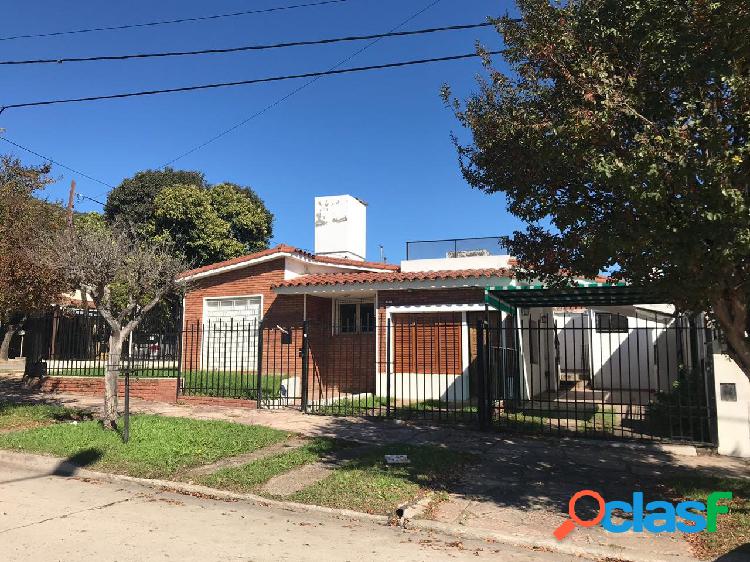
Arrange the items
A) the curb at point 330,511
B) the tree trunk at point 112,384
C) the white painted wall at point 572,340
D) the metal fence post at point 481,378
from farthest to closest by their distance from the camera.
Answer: the white painted wall at point 572,340 < the metal fence post at point 481,378 < the tree trunk at point 112,384 < the curb at point 330,511

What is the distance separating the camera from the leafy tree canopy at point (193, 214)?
26.3 meters

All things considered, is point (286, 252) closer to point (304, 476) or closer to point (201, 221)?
point (304, 476)

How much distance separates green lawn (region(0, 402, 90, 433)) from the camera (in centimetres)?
1054

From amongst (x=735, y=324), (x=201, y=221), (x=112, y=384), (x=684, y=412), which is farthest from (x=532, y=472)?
(x=201, y=221)

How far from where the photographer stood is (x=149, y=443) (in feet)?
28.8

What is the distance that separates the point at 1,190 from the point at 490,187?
32.4 ft

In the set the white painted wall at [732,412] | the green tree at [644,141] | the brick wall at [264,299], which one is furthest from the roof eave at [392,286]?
the green tree at [644,141]

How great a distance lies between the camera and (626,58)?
532 cm

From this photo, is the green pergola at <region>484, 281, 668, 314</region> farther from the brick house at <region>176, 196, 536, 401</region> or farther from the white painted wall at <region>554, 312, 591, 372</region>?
the white painted wall at <region>554, 312, 591, 372</region>

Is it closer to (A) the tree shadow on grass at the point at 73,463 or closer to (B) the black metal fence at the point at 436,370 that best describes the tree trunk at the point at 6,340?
(B) the black metal fence at the point at 436,370

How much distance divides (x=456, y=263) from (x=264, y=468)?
10.2 m

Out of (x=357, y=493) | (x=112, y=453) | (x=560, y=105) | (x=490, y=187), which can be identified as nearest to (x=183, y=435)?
(x=112, y=453)

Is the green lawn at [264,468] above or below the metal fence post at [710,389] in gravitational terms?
below

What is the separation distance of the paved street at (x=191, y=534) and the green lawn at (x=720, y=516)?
4.34 feet
